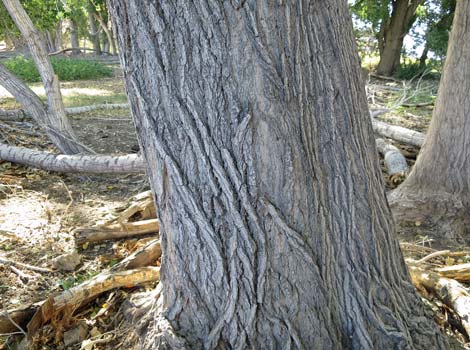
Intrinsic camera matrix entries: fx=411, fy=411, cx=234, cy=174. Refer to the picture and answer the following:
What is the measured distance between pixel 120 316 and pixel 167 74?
5.44 feet

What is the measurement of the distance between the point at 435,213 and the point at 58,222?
11.5ft

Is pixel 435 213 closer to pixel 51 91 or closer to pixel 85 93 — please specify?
pixel 51 91

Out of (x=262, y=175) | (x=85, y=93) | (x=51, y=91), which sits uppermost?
(x=262, y=175)

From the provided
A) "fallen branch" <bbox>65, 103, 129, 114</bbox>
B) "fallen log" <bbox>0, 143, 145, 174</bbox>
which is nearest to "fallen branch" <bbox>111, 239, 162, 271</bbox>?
"fallen log" <bbox>0, 143, 145, 174</bbox>

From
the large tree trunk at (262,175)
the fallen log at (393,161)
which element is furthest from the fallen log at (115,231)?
the fallen log at (393,161)

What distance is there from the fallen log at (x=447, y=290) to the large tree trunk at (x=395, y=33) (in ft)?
48.1

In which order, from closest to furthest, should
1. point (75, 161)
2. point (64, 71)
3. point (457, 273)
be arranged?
point (457, 273) → point (75, 161) → point (64, 71)

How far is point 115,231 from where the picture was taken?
357cm

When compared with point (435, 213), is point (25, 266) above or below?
below

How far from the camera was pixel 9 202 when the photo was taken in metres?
4.22

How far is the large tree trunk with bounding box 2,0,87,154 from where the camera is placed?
198 inches

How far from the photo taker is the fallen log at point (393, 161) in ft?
16.5

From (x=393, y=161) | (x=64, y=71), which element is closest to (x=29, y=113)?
(x=393, y=161)

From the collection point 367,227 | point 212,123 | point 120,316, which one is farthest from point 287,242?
point 120,316
